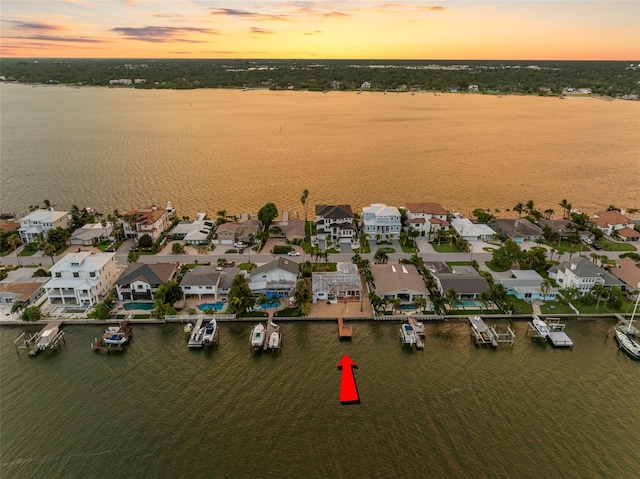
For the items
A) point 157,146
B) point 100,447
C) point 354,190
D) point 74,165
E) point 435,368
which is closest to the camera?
point 100,447

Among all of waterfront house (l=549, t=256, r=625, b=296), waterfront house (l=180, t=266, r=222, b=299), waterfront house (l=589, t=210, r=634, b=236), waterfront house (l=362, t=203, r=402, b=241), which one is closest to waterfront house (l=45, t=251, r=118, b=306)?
waterfront house (l=180, t=266, r=222, b=299)

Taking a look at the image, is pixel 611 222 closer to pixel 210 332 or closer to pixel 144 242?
pixel 210 332

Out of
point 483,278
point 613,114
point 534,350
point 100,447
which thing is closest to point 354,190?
point 483,278

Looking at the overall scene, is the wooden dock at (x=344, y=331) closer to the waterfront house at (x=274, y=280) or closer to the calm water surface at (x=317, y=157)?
the waterfront house at (x=274, y=280)

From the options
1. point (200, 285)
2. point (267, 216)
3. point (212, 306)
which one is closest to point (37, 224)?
point (200, 285)

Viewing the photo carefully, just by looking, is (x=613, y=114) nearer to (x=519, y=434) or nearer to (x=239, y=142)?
(x=239, y=142)

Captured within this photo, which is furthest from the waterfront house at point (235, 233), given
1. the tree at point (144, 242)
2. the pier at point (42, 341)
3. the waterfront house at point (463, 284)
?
the waterfront house at point (463, 284)
